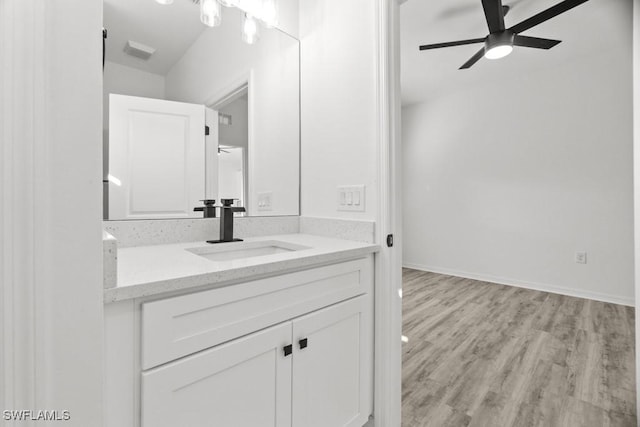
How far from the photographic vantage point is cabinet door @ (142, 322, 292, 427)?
2.09ft

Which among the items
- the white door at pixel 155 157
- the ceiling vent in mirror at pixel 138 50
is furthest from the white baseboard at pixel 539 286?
the ceiling vent in mirror at pixel 138 50

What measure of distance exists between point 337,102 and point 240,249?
2.69 ft

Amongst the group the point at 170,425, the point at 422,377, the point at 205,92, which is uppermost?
the point at 205,92

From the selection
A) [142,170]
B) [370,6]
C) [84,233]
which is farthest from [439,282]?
[84,233]

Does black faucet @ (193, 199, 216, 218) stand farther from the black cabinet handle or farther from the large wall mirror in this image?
the black cabinet handle

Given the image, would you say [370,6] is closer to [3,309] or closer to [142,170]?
[142,170]

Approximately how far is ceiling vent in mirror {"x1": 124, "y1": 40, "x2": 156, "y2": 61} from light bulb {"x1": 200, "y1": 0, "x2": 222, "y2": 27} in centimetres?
29

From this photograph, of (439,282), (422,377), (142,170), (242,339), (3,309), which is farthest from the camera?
(439,282)

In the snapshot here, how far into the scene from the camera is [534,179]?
3295 millimetres

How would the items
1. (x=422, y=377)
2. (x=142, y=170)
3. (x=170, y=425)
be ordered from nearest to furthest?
(x=170, y=425)
(x=142, y=170)
(x=422, y=377)

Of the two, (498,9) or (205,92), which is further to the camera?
(498,9)

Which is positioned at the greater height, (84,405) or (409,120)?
(409,120)

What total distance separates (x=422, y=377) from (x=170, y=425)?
1440 mm

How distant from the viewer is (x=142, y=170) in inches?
45.3
